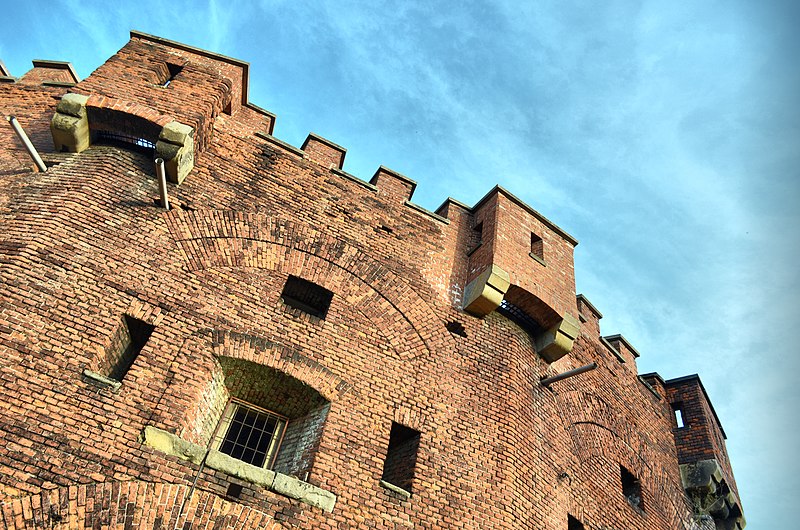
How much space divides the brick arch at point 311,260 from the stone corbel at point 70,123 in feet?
6.45

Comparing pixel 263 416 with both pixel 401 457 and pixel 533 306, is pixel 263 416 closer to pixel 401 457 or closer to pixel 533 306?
pixel 401 457

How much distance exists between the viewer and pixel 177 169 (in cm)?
909

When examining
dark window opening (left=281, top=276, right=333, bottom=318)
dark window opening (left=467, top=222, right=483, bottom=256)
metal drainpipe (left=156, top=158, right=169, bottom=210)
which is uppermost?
dark window opening (left=467, top=222, right=483, bottom=256)

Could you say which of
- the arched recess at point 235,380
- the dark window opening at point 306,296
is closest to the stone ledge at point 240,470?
the arched recess at point 235,380

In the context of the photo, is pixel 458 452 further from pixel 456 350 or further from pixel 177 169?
pixel 177 169

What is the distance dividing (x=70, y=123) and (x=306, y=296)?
445 cm

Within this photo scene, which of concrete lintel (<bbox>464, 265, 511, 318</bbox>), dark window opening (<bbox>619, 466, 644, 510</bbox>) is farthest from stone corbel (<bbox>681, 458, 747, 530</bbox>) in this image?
concrete lintel (<bbox>464, 265, 511, 318</bbox>)

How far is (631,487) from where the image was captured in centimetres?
1202

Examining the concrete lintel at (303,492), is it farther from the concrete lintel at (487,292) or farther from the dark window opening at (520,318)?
the dark window opening at (520,318)

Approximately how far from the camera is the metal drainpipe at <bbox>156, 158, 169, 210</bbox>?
8.32 metres

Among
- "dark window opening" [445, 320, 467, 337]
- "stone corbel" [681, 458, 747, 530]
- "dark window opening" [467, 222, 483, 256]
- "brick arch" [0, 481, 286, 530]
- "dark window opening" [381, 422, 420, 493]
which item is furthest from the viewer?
"stone corbel" [681, 458, 747, 530]

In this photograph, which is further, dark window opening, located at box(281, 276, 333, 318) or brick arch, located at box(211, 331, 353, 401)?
dark window opening, located at box(281, 276, 333, 318)

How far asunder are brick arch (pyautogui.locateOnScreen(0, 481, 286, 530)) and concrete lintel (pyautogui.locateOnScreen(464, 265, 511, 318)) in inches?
200

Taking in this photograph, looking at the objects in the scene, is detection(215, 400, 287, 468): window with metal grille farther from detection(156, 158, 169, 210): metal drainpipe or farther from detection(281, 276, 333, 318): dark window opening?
detection(156, 158, 169, 210): metal drainpipe
